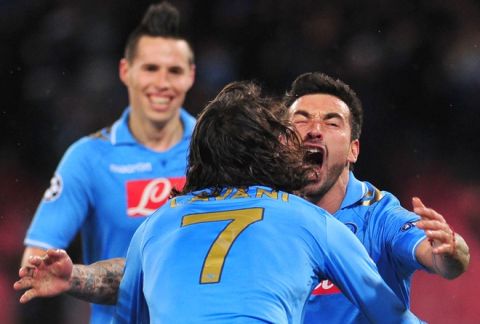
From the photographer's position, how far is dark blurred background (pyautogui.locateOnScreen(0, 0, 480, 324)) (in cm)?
792

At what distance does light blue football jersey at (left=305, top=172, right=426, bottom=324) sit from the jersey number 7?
0.76 meters

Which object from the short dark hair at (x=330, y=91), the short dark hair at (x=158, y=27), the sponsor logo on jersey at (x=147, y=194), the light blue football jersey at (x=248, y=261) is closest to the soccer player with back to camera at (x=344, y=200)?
the short dark hair at (x=330, y=91)

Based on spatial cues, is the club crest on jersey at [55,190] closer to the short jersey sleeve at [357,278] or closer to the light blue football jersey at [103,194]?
the light blue football jersey at [103,194]

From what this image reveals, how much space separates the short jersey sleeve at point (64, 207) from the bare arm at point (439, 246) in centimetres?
300

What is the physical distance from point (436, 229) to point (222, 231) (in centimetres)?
68

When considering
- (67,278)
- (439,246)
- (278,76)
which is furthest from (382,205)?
(278,76)

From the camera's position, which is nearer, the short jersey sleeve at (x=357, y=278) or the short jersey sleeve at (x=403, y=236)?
the short jersey sleeve at (x=357, y=278)

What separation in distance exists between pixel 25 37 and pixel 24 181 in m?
1.46

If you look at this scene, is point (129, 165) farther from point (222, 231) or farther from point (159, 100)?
point (222, 231)

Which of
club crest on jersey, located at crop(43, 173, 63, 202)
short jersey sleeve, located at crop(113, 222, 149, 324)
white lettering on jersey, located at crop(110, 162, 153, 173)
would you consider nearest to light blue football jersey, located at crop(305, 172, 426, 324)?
short jersey sleeve, located at crop(113, 222, 149, 324)

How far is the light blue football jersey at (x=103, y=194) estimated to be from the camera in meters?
5.74

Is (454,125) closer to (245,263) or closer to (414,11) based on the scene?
(414,11)

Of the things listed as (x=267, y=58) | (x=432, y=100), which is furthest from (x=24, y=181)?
(x=432, y=100)

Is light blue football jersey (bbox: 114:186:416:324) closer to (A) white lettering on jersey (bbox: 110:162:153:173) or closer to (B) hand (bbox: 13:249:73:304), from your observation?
(B) hand (bbox: 13:249:73:304)
